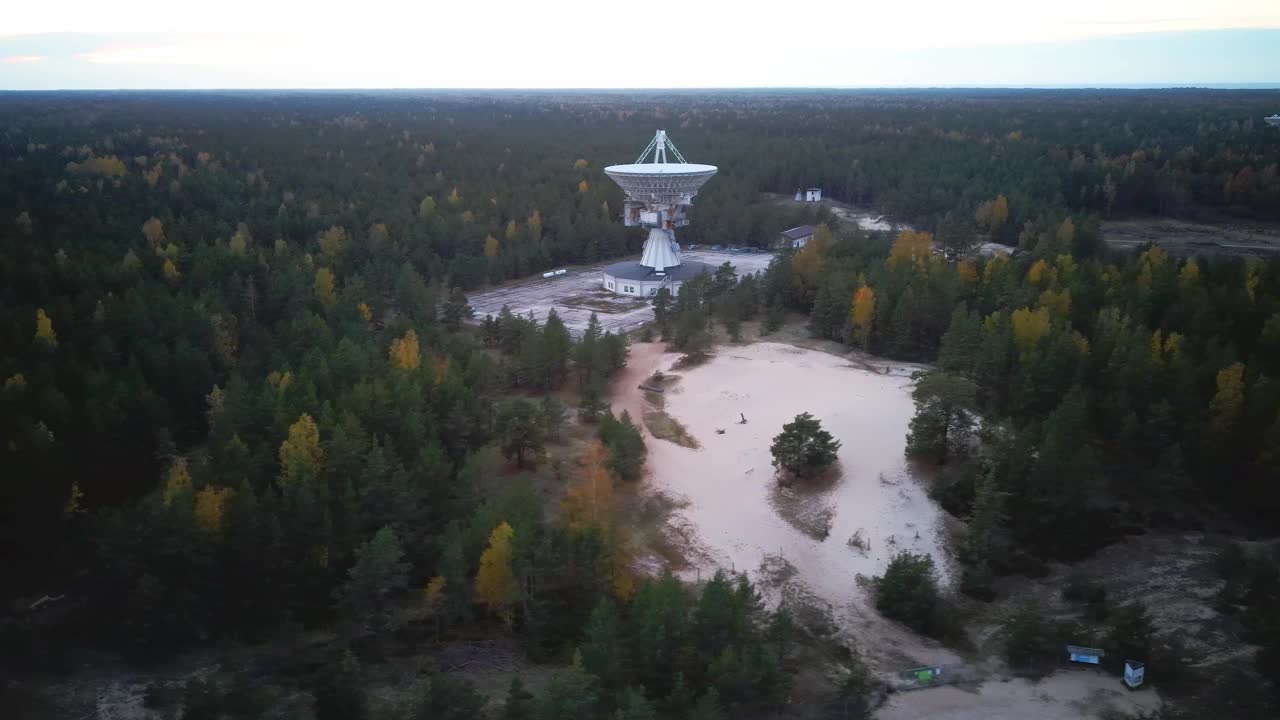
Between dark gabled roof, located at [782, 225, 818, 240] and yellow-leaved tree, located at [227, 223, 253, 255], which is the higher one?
yellow-leaved tree, located at [227, 223, 253, 255]

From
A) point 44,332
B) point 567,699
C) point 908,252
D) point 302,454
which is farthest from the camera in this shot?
point 908,252

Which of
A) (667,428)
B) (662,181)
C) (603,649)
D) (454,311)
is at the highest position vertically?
(662,181)

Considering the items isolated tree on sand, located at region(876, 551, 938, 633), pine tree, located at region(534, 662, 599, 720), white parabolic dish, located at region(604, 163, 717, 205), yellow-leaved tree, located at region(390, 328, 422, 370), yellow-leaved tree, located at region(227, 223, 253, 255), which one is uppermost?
white parabolic dish, located at region(604, 163, 717, 205)

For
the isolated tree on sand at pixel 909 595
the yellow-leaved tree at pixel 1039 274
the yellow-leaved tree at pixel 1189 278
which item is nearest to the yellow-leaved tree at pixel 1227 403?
the isolated tree on sand at pixel 909 595

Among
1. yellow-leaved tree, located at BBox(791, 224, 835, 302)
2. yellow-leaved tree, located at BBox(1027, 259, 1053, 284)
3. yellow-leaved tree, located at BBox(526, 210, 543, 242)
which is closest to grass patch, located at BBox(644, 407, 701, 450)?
yellow-leaved tree, located at BBox(791, 224, 835, 302)

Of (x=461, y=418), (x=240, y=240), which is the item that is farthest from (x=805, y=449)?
(x=240, y=240)

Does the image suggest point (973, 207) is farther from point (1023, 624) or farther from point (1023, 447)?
point (1023, 624)

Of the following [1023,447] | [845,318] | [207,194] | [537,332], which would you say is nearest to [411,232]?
[207,194]

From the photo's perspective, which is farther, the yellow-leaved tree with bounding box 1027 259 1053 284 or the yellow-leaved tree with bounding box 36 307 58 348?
the yellow-leaved tree with bounding box 1027 259 1053 284

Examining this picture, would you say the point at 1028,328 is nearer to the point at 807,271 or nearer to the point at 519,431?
the point at 807,271

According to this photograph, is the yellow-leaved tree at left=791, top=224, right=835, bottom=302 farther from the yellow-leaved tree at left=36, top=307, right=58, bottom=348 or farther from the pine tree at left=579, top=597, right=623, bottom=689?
the yellow-leaved tree at left=36, top=307, right=58, bottom=348
